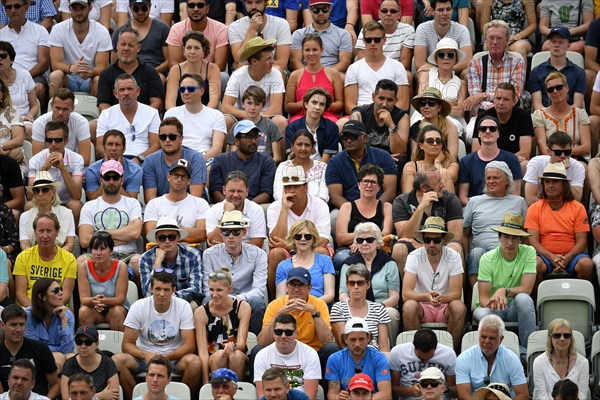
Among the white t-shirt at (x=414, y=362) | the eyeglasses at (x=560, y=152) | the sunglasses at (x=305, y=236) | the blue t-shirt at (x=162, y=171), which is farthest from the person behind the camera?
the blue t-shirt at (x=162, y=171)

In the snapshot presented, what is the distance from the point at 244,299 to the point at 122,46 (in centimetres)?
413

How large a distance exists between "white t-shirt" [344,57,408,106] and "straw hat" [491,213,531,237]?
3031 millimetres

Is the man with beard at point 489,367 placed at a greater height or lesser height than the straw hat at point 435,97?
lesser

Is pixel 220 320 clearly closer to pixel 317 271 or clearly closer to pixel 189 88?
pixel 317 271

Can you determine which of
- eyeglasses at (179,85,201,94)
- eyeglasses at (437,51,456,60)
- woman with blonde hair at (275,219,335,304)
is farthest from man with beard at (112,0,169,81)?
woman with blonde hair at (275,219,335,304)

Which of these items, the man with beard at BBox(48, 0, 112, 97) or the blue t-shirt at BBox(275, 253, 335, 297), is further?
the man with beard at BBox(48, 0, 112, 97)

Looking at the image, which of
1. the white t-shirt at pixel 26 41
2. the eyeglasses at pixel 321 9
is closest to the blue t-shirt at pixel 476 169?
the eyeglasses at pixel 321 9

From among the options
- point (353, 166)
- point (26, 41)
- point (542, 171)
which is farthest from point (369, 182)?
point (26, 41)

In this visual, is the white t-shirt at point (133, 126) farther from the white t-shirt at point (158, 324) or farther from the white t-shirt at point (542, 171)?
the white t-shirt at point (542, 171)

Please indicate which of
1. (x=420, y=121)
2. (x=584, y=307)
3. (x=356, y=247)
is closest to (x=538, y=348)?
(x=584, y=307)

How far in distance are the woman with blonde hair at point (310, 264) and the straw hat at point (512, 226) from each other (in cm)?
161

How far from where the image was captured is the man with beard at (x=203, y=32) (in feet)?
56.8

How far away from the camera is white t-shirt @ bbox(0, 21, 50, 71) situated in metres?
17.4

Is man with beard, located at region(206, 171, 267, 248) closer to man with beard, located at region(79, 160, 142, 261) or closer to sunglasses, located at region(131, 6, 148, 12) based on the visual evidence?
man with beard, located at region(79, 160, 142, 261)
